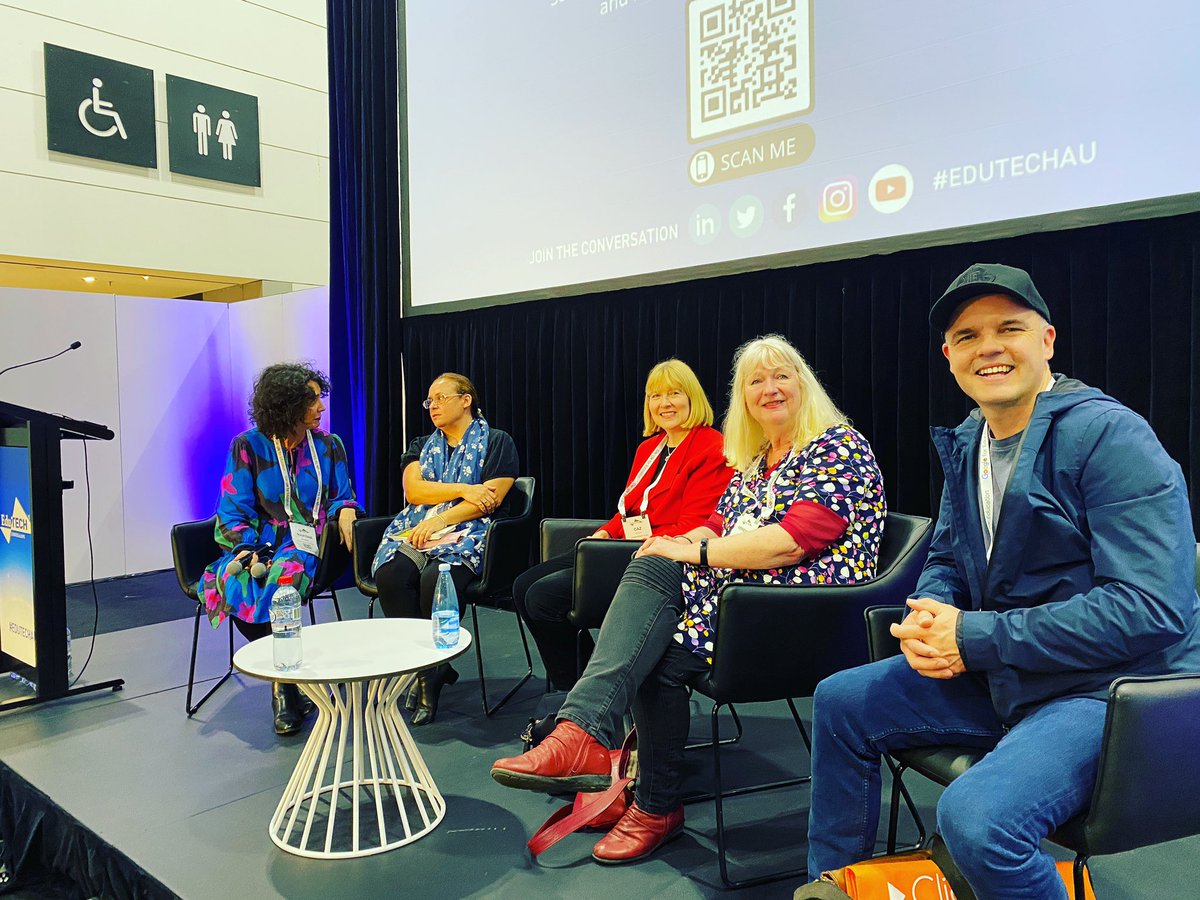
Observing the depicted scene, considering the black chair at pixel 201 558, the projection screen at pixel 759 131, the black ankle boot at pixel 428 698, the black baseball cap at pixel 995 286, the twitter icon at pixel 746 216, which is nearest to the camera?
the black baseball cap at pixel 995 286

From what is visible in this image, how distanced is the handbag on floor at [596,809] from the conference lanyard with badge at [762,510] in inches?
21.1

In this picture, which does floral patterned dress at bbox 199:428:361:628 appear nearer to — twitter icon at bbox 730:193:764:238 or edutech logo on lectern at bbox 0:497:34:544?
edutech logo on lectern at bbox 0:497:34:544

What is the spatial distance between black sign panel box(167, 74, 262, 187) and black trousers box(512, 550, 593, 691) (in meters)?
4.89

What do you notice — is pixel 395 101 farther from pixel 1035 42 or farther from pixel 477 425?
pixel 1035 42

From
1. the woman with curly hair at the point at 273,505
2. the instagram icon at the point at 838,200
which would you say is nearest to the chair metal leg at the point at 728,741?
the woman with curly hair at the point at 273,505

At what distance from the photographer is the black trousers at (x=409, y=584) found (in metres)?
2.83

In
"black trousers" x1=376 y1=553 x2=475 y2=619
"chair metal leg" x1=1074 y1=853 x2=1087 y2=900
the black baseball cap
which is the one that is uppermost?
the black baseball cap

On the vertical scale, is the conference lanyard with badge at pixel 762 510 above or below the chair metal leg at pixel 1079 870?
above

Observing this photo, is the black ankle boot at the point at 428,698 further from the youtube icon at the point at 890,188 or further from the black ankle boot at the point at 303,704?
the youtube icon at the point at 890,188

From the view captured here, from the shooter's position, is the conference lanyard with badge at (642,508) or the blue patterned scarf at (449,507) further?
the blue patterned scarf at (449,507)

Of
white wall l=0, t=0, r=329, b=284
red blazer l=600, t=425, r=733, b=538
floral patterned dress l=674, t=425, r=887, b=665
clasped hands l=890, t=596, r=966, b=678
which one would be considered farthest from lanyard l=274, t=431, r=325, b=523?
white wall l=0, t=0, r=329, b=284

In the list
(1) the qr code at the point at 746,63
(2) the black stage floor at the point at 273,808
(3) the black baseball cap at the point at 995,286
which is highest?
(1) the qr code at the point at 746,63

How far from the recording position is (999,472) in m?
1.44

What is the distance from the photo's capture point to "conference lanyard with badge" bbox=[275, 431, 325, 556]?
2.90 m
